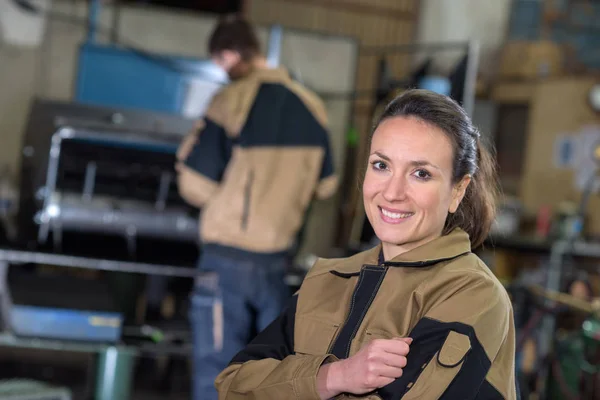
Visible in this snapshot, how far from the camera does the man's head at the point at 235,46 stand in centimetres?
311

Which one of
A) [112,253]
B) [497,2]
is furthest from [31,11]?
[497,2]

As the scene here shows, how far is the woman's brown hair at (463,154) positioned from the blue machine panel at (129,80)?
4.01 metres

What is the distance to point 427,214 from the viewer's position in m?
1.41

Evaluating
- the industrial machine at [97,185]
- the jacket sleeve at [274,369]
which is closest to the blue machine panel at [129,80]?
the industrial machine at [97,185]

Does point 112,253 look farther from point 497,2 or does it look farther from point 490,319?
point 497,2

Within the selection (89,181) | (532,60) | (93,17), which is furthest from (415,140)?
(532,60)

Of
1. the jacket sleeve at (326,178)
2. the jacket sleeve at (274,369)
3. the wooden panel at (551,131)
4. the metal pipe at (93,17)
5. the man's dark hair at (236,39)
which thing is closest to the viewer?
the jacket sleeve at (274,369)

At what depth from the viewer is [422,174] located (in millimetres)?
1400

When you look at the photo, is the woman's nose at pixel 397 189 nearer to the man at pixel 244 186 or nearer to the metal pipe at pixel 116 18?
the man at pixel 244 186

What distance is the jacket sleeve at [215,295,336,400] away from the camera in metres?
1.36

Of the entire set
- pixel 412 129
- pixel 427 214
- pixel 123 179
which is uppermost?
pixel 412 129

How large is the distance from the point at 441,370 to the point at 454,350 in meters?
0.03

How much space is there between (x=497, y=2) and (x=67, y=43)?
4859 mm

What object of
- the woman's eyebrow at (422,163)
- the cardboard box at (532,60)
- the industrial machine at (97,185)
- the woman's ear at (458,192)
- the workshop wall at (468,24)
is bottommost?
the industrial machine at (97,185)
